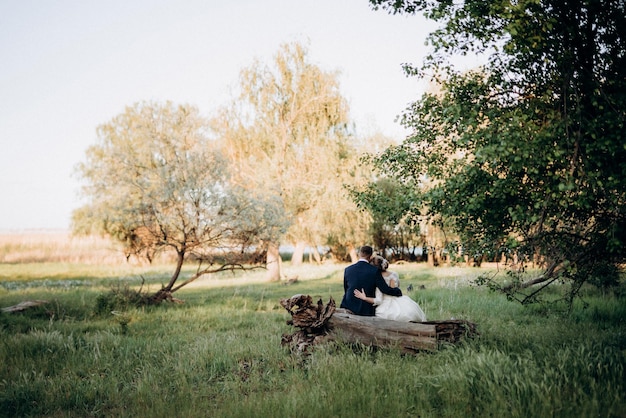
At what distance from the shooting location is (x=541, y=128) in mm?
6305

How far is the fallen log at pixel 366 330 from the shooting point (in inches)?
271

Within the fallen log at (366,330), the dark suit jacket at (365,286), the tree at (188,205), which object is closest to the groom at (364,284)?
the dark suit jacket at (365,286)

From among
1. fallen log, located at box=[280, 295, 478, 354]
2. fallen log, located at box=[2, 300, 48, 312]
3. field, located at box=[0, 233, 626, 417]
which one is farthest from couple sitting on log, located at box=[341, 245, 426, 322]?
fallen log, located at box=[2, 300, 48, 312]

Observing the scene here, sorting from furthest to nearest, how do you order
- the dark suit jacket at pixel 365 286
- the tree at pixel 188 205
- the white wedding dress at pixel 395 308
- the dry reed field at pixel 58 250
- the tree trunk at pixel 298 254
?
the dry reed field at pixel 58 250
the tree trunk at pixel 298 254
the tree at pixel 188 205
the dark suit jacket at pixel 365 286
the white wedding dress at pixel 395 308

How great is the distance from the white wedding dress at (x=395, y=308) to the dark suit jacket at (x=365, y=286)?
12 centimetres

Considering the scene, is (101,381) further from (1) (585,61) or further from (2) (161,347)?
(1) (585,61)

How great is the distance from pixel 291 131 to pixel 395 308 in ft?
70.7

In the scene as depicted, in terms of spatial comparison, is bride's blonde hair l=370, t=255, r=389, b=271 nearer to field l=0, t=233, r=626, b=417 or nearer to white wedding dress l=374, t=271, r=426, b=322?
white wedding dress l=374, t=271, r=426, b=322

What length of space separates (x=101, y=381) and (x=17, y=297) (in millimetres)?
12086

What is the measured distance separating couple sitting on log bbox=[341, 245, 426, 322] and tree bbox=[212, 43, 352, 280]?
17.8m

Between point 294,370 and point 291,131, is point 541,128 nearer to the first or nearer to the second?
point 294,370

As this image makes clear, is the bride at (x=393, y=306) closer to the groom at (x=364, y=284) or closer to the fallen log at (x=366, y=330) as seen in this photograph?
the groom at (x=364, y=284)

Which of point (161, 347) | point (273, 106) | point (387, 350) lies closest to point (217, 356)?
point (161, 347)

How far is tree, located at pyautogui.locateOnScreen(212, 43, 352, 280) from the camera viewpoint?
86.9ft
